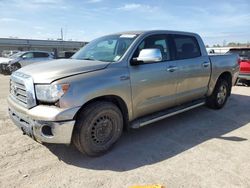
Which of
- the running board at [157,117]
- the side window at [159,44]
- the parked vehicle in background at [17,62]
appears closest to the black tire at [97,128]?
the running board at [157,117]

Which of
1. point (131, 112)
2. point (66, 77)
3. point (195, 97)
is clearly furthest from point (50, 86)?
point (195, 97)

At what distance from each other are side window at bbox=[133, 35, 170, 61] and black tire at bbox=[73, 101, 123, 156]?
1.24 metres

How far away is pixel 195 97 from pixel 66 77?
330 cm

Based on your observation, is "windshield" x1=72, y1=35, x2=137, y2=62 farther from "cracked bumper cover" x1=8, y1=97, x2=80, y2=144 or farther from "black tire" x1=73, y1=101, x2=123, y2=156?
"cracked bumper cover" x1=8, y1=97, x2=80, y2=144

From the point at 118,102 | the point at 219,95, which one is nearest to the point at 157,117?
the point at 118,102

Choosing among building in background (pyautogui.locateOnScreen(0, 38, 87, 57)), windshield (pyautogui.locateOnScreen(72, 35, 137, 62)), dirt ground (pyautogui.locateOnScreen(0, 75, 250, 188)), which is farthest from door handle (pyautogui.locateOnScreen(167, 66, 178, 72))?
building in background (pyautogui.locateOnScreen(0, 38, 87, 57))

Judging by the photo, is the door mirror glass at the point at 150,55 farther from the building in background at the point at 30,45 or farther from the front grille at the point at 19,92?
the building in background at the point at 30,45

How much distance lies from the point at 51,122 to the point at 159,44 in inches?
100

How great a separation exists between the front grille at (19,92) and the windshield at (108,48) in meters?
1.27

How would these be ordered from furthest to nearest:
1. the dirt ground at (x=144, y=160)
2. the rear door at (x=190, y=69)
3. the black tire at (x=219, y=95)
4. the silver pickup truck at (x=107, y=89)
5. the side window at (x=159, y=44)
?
1. the black tire at (x=219, y=95)
2. the rear door at (x=190, y=69)
3. the side window at (x=159, y=44)
4. the silver pickup truck at (x=107, y=89)
5. the dirt ground at (x=144, y=160)

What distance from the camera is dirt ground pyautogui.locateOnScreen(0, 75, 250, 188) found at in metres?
3.16

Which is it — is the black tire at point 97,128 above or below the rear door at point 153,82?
below

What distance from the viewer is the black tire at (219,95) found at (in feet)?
20.6

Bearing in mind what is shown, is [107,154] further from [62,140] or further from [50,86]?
[50,86]
